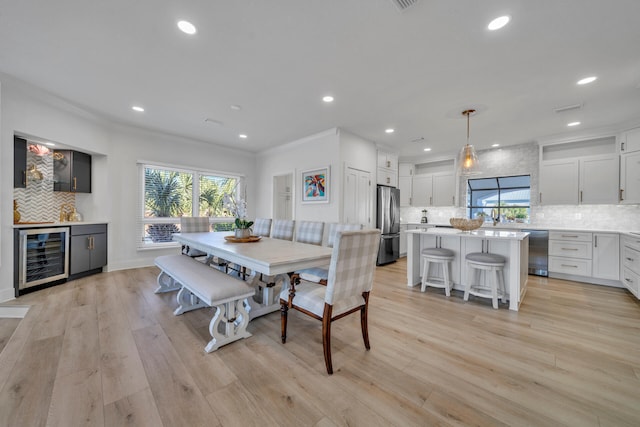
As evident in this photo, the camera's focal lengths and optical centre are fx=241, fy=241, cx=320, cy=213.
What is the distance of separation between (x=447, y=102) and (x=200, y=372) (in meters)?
4.06

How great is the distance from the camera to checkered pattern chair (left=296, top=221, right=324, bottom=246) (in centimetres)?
322

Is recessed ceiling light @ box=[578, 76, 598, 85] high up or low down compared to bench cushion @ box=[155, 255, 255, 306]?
up

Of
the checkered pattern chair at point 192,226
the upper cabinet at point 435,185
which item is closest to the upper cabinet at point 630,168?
the upper cabinet at point 435,185

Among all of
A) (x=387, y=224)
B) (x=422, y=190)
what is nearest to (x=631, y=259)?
(x=387, y=224)

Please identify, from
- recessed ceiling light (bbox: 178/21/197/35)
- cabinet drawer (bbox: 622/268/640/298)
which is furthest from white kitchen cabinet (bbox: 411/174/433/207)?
recessed ceiling light (bbox: 178/21/197/35)

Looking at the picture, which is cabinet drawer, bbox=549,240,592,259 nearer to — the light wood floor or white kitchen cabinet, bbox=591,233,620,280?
white kitchen cabinet, bbox=591,233,620,280

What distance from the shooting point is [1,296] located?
2.92 metres

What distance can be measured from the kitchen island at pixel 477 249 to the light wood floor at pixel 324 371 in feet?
1.28

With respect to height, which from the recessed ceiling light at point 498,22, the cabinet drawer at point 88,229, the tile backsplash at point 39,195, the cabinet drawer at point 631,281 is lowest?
the cabinet drawer at point 631,281

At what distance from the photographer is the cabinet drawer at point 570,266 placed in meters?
3.97

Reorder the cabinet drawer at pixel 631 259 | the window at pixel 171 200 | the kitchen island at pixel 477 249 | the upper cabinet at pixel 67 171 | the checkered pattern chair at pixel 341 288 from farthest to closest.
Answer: the window at pixel 171 200 < the upper cabinet at pixel 67 171 < the cabinet drawer at pixel 631 259 < the kitchen island at pixel 477 249 < the checkered pattern chair at pixel 341 288

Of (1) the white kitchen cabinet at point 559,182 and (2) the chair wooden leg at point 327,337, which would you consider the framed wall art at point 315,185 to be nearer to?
(2) the chair wooden leg at point 327,337

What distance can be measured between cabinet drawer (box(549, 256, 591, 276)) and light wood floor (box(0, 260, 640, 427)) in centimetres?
145

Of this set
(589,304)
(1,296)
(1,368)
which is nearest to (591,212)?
(589,304)
